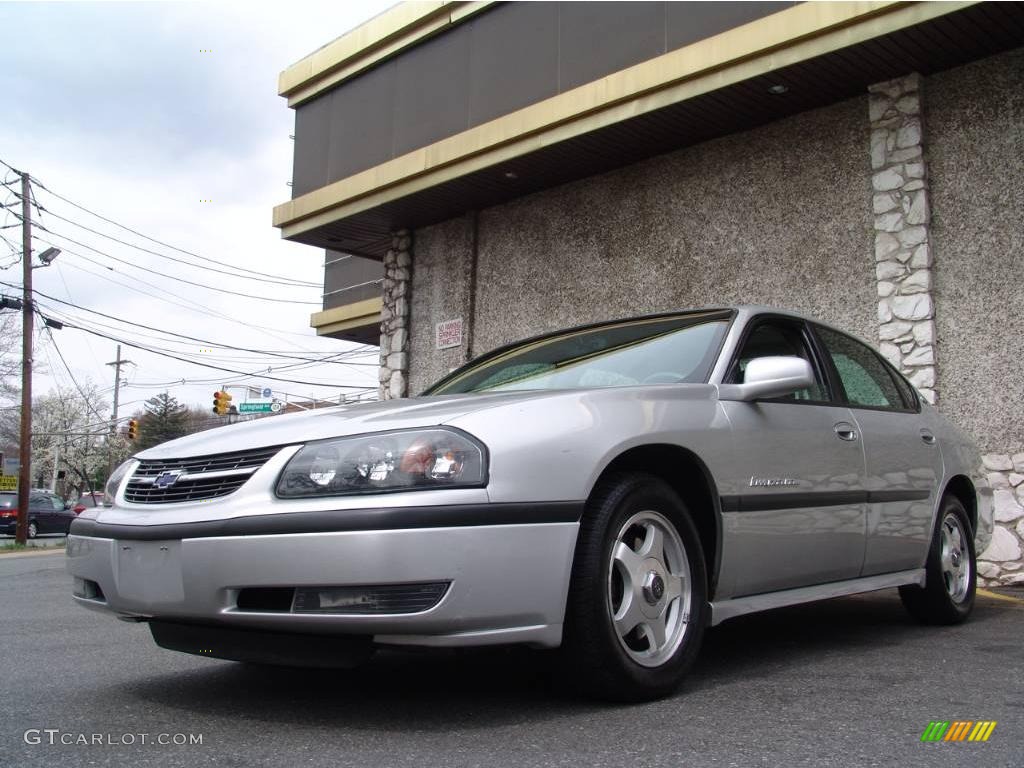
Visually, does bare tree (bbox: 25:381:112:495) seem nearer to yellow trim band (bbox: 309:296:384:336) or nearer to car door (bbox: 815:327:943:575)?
yellow trim band (bbox: 309:296:384:336)

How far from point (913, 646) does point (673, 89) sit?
547 centimetres

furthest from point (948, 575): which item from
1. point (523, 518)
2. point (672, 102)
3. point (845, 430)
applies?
point (672, 102)

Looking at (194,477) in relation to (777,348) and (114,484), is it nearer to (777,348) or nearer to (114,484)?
(114,484)

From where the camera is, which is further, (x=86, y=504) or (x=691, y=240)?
(x=86, y=504)

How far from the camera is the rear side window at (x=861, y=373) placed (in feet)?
14.9

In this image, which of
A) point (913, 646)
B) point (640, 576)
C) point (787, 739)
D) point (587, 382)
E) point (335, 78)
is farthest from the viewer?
point (335, 78)

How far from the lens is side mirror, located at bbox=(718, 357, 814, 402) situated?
3.62m

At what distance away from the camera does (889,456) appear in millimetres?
4461

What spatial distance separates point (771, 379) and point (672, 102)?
5308 millimetres

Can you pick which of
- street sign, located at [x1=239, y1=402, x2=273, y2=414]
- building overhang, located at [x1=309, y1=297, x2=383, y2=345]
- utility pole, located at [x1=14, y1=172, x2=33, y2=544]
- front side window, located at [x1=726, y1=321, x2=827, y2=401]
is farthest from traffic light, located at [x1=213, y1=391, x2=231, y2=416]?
front side window, located at [x1=726, y1=321, x2=827, y2=401]

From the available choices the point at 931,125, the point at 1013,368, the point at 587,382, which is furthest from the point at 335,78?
the point at 587,382

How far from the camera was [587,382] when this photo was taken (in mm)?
3840

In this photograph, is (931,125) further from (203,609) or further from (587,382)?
(203,609)

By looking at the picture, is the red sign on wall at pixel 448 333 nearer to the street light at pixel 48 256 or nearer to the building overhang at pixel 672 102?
the building overhang at pixel 672 102
